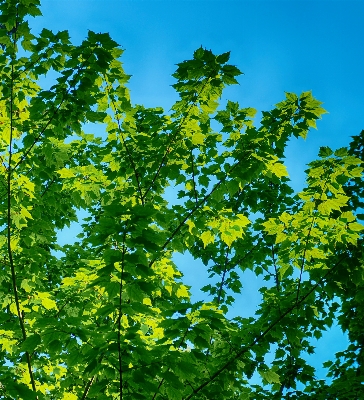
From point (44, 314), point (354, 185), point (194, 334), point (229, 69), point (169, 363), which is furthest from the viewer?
point (354, 185)

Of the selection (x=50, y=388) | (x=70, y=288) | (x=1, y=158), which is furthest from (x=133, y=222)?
(x=50, y=388)

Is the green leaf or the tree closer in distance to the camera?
the green leaf

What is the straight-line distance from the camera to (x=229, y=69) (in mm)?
3283

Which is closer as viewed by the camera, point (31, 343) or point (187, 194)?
point (31, 343)

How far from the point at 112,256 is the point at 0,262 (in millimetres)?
2252

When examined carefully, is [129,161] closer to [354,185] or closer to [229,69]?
[229,69]

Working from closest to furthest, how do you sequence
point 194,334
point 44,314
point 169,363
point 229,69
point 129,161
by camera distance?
point 169,363
point 194,334
point 229,69
point 129,161
point 44,314

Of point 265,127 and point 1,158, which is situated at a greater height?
point 265,127

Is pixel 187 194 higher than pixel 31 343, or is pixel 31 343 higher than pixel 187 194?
pixel 187 194

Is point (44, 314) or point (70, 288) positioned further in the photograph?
point (44, 314)

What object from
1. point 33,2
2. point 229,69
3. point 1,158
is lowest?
point 1,158

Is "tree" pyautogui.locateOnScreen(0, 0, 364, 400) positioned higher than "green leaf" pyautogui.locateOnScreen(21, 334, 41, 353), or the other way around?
"tree" pyautogui.locateOnScreen(0, 0, 364, 400)

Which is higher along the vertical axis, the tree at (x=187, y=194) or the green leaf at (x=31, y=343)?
the tree at (x=187, y=194)

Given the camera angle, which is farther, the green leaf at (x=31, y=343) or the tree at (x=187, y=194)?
the tree at (x=187, y=194)
